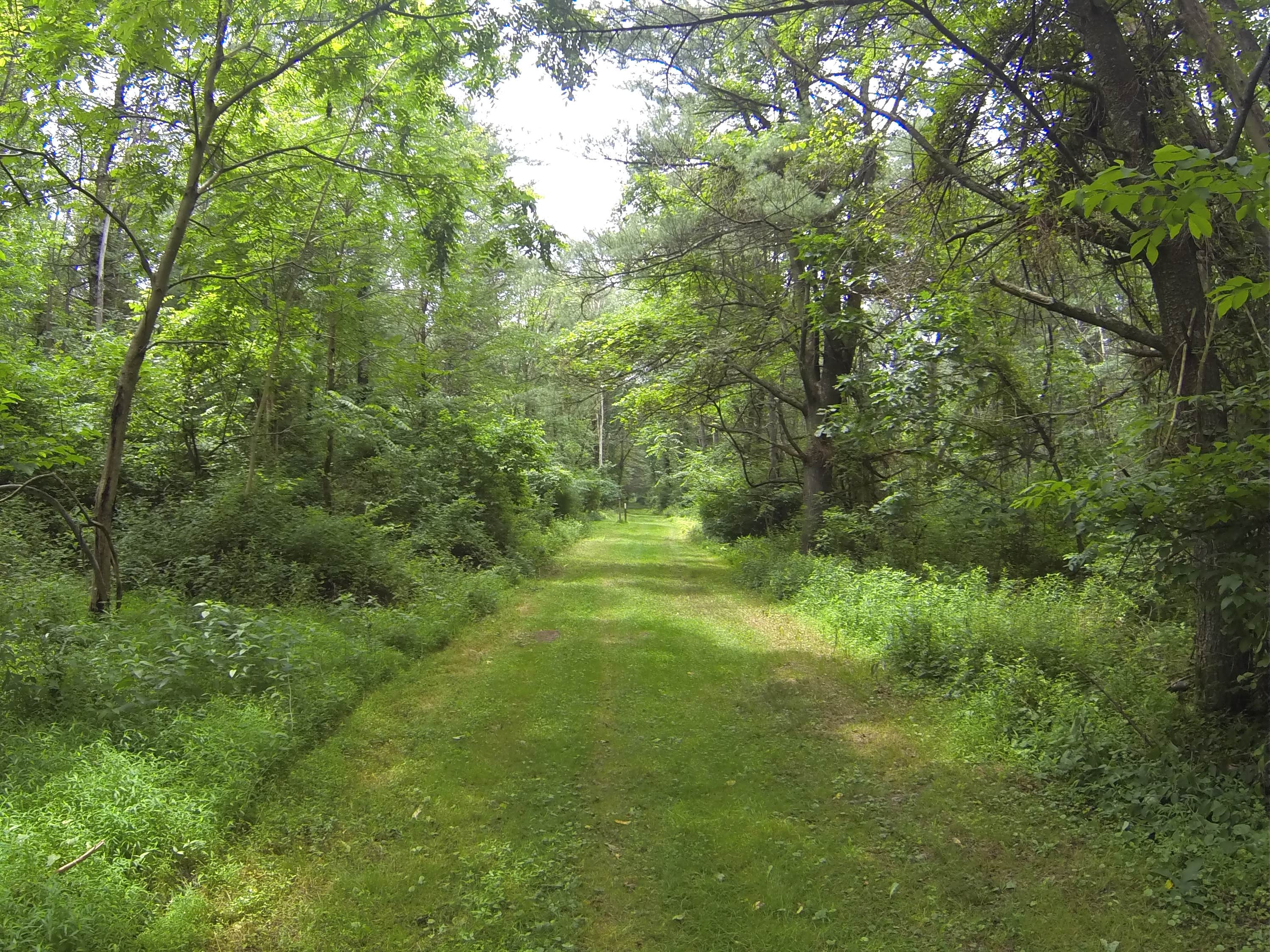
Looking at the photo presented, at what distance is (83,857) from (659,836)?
3.06 meters

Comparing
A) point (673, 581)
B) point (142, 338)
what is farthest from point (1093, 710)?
point (673, 581)

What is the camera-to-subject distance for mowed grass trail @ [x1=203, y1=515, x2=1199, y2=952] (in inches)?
137

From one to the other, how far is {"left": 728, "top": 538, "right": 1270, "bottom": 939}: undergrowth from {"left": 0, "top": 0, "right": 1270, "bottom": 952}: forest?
0.03 meters

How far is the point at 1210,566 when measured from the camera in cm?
400

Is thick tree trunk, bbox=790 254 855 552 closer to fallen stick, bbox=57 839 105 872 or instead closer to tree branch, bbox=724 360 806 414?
tree branch, bbox=724 360 806 414

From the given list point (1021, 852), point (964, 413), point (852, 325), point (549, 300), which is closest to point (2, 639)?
point (1021, 852)

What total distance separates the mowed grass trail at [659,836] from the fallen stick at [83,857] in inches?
25.6

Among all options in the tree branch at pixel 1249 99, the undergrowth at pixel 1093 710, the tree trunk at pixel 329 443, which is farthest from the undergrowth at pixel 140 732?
the tree branch at pixel 1249 99

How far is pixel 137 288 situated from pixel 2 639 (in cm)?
1850

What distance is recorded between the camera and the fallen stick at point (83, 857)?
327 cm

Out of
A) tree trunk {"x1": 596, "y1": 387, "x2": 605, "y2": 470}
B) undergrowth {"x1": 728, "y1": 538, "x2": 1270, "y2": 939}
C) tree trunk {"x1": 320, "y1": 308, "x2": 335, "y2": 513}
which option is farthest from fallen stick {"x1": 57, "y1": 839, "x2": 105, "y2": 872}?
tree trunk {"x1": 596, "y1": 387, "x2": 605, "y2": 470}

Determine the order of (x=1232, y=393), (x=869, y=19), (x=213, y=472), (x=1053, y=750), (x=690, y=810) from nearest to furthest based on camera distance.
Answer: (x=1232, y=393) < (x=690, y=810) < (x=1053, y=750) < (x=869, y=19) < (x=213, y=472)

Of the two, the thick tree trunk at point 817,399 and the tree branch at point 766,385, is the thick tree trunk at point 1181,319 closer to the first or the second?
the thick tree trunk at point 817,399

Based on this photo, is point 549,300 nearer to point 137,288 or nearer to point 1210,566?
point 137,288
